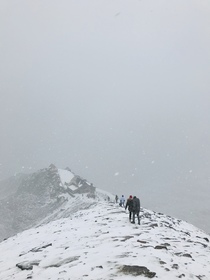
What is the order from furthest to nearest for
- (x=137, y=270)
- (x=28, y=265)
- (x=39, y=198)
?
(x=39, y=198) → (x=28, y=265) → (x=137, y=270)

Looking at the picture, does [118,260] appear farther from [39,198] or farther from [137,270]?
[39,198]

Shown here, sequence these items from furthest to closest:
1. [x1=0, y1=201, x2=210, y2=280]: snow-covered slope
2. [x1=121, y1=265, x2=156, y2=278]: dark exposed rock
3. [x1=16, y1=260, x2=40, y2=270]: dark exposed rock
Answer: [x1=16, y1=260, x2=40, y2=270]: dark exposed rock
[x1=0, y1=201, x2=210, y2=280]: snow-covered slope
[x1=121, y1=265, x2=156, y2=278]: dark exposed rock

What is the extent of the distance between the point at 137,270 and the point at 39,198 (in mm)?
101956

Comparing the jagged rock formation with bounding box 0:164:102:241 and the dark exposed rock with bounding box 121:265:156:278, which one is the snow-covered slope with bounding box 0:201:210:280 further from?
the jagged rock formation with bounding box 0:164:102:241

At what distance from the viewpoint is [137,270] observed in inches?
366

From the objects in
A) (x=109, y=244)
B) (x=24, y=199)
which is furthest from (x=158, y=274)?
(x=24, y=199)

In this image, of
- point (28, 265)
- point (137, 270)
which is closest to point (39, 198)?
point (28, 265)

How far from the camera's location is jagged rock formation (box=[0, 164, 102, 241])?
8625cm

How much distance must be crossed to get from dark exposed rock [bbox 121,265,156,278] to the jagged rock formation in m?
68.5

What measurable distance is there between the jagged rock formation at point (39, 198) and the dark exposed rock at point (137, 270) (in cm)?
6854

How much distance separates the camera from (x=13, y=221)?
8931 cm

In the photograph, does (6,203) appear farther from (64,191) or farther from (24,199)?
(64,191)

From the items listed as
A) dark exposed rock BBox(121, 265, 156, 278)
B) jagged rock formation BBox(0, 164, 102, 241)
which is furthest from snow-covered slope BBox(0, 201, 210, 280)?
jagged rock formation BBox(0, 164, 102, 241)

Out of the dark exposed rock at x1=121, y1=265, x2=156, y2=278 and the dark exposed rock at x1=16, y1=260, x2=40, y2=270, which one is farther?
the dark exposed rock at x1=16, y1=260, x2=40, y2=270
